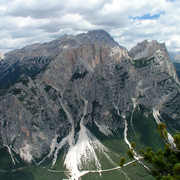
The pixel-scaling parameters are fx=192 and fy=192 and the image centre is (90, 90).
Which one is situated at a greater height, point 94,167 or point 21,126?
point 21,126

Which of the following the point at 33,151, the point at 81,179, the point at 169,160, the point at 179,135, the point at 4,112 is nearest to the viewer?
the point at 179,135

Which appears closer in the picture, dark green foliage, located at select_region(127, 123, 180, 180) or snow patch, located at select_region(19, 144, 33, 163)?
dark green foliage, located at select_region(127, 123, 180, 180)

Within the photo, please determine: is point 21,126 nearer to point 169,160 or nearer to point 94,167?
point 94,167

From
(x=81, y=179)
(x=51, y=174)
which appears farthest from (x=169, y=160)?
(x=51, y=174)

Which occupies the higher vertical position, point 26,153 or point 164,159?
point 164,159

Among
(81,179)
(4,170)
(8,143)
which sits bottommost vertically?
(81,179)

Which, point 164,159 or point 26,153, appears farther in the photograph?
point 26,153

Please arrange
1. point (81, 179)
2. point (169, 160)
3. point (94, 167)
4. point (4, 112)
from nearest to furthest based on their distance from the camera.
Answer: point (169, 160) → point (81, 179) → point (94, 167) → point (4, 112)

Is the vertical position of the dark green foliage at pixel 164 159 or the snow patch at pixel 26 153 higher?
the dark green foliage at pixel 164 159

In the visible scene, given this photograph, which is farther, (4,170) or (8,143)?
(8,143)

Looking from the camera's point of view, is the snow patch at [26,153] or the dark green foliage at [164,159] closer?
the dark green foliage at [164,159]

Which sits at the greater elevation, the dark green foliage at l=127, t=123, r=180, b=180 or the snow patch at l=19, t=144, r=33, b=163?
the dark green foliage at l=127, t=123, r=180, b=180
